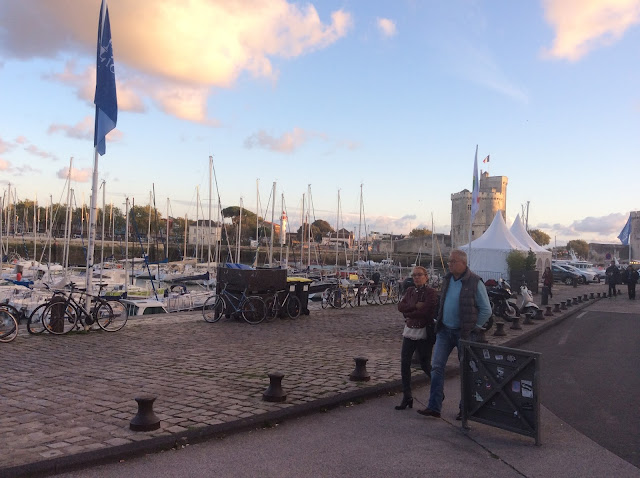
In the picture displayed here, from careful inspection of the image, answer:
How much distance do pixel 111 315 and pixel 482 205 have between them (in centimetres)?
10018

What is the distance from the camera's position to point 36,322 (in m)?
11.2

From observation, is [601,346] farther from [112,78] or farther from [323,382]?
[112,78]

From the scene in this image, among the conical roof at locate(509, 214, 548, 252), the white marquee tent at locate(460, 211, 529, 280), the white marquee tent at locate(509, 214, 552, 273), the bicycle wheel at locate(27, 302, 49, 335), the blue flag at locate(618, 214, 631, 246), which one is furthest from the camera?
Answer: the blue flag at locate(618, 214, 631, 246)

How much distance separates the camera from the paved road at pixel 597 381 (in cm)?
605

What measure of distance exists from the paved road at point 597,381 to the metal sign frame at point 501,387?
0.86 metres

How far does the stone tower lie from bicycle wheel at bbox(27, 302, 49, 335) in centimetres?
9604

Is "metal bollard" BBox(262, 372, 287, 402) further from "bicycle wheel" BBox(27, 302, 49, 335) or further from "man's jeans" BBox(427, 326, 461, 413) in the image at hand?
"bicycle wheel" BBox(27, 302, 49, 335)

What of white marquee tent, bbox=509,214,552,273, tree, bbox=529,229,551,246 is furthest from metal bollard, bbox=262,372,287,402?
tree, bbox=529,229,551,246

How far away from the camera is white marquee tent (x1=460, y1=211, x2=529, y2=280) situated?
3731 centimetres

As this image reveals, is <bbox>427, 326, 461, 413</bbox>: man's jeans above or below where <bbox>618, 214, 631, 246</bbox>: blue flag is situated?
below

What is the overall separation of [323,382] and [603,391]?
3.97 metres

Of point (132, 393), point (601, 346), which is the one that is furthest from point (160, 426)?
point (601, 346)

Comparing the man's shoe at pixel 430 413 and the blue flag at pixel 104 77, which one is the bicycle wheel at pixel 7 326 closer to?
the blue flag at pixel 104 77

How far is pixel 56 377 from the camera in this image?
7566 millimetres
